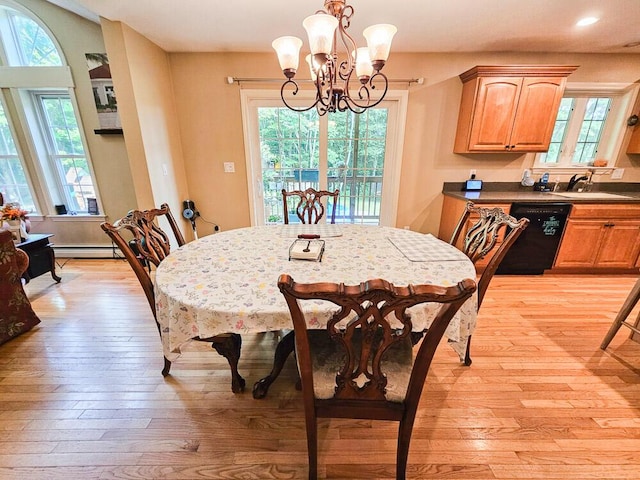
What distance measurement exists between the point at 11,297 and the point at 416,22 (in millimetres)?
3705

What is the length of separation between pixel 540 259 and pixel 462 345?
7.39 feet

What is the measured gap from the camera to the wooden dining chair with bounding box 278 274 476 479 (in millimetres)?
669

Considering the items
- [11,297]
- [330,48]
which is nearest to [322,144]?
[330,48]

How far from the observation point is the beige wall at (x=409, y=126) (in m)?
2.85

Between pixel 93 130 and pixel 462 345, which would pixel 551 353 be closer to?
pixel 462 345

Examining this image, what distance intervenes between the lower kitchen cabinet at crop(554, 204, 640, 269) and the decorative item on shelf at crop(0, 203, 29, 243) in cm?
509

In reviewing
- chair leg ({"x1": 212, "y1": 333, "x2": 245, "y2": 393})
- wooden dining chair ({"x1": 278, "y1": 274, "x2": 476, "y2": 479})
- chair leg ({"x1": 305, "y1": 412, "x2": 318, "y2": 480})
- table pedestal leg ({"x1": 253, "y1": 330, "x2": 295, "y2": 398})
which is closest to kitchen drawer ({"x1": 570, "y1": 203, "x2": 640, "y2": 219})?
wooden dining chair ({"x1": 278, "y1": 274, "x2": 476, "y2": 479})

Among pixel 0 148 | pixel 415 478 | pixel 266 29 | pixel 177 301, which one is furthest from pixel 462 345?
pixel 0 148

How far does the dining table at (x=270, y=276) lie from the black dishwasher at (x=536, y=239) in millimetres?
1702

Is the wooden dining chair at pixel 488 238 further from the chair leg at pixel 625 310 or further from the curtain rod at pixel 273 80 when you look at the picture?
the curtain rod at pixel 273 80

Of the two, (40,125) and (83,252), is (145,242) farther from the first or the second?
(40,125)

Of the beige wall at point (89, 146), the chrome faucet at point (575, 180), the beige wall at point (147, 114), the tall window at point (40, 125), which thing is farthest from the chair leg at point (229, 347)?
the chrome faucet at point (575, 180)

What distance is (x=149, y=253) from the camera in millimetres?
1469

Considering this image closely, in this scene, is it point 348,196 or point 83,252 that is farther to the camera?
point 348,196
